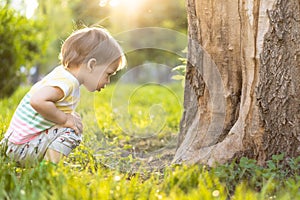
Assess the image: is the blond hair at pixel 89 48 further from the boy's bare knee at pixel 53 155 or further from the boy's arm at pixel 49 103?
the boy's bare knee at pixel 53 155

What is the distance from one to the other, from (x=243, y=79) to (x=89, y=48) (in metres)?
0.96

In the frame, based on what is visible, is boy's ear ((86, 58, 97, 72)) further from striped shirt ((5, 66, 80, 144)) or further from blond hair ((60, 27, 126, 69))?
striped shirt ((5, 66, 80, 144))

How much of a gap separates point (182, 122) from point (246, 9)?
116cm

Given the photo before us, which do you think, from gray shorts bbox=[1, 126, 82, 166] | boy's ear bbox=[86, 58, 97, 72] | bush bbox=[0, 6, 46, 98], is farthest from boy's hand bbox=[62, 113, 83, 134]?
bush bbox=[0, 6, 46, 98]

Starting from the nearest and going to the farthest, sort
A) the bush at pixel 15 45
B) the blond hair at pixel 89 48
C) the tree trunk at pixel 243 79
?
the tree trunk at pixel 243 79 < the blond hair at pixel 89 48 < the bush at pixel 15 45

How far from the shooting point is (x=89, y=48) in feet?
10.1

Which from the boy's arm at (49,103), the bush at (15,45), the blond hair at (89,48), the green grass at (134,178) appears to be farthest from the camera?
the bush at (15,45)

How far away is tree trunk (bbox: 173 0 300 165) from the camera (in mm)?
2943

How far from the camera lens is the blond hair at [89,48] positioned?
10.1 ft

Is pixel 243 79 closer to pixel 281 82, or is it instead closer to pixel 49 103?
pixel 281 82

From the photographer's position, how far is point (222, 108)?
344 cm

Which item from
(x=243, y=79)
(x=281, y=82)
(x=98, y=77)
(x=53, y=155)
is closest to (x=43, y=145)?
(x=53, y=155)

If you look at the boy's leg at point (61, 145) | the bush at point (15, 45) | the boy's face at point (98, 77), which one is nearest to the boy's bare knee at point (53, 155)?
the boy's leg at point (61, 145)

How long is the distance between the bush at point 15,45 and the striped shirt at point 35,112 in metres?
4.15
